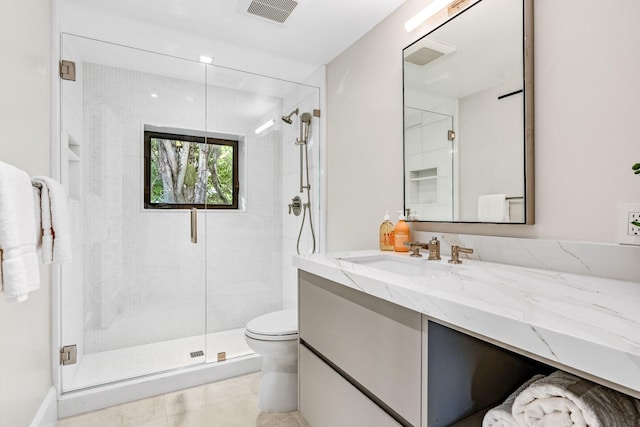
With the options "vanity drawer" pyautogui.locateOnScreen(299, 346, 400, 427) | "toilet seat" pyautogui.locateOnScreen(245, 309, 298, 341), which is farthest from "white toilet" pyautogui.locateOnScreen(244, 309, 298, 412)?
"vanity drawer" pyautogui.locateOnScreen(299, 346, 400, 427)

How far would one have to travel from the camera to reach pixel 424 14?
1623 millimetres

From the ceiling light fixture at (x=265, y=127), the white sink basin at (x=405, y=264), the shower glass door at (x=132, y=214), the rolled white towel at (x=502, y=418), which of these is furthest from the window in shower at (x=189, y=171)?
the rolled white towel at (x=502, y=418)

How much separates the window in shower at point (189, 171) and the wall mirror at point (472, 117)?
4.20 feet

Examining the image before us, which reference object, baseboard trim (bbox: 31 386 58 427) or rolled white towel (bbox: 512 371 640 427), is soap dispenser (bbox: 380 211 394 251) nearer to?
rolled white towel (bbox: 512 371 640 427)

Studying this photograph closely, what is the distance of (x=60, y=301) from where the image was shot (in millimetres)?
1825

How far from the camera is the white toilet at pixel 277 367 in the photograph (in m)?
1.80

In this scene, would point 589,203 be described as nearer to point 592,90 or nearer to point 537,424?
point 592,90

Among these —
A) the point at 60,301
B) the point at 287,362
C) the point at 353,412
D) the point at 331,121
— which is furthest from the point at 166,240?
the point at 353,412

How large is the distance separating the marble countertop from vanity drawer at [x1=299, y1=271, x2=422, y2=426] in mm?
82

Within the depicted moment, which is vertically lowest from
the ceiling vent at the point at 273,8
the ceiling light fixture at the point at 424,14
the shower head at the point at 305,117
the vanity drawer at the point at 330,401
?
the vanity drawer at the point at 330,401

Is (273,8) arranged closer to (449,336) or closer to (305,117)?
(305,117)

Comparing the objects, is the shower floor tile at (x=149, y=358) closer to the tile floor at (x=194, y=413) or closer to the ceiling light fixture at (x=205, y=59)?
the tile floor at (x=194, y=413)

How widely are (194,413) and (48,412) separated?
2.19 ft

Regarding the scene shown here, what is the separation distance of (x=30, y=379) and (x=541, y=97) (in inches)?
92.1
